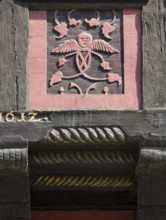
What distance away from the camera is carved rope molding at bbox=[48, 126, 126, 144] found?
7137 millimetres

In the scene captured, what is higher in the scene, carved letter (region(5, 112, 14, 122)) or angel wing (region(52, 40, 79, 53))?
angel wing (region(52, 40, 79, 53))

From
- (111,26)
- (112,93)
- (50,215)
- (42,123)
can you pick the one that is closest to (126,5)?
(111,26)

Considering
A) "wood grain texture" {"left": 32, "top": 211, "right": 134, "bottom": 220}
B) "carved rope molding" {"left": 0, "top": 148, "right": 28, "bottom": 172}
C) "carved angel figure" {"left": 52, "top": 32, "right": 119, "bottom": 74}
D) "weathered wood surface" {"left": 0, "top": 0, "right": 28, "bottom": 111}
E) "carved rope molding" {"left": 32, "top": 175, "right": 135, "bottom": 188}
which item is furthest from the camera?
"wood grain texture" {"left": 32, "top": 211, "right": 134, "bottom": 220}

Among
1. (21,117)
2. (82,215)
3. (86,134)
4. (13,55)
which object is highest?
(13,55)

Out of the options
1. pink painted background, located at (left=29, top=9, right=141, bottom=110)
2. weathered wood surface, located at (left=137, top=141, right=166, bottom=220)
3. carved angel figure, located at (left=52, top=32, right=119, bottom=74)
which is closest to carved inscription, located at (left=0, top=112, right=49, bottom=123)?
pink painted background, located at (left=29, top=9, right=141, bottom=110)

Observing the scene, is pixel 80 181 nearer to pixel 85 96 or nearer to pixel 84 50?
pixel 85 96

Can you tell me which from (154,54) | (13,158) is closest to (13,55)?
(13,158)

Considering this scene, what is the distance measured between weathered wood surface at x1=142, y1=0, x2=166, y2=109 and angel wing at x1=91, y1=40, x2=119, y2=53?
24 centimetres

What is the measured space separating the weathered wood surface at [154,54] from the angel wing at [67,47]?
1.71ft

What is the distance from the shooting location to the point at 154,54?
7465mm

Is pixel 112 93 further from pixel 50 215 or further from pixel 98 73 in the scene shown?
pixel 50 215

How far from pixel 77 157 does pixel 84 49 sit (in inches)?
32.1

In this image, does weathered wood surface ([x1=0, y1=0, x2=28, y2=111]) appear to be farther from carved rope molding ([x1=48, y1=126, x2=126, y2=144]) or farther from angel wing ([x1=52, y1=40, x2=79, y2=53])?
carved rope molding ([x1=48, y1=126, x2=126, y2=144])

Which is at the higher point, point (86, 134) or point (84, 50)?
point (84, 50)
